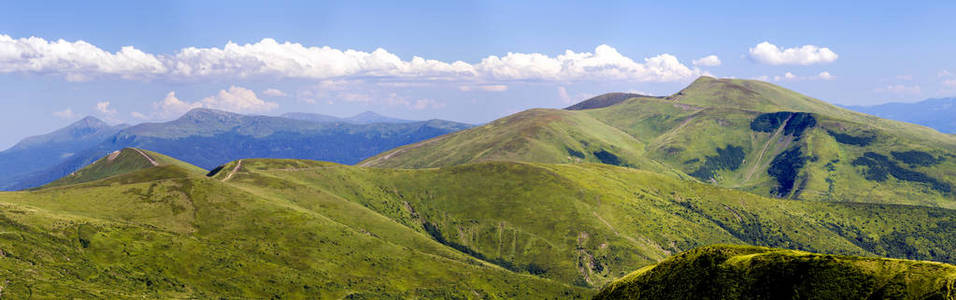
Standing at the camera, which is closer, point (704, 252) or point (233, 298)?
point (704, 252)

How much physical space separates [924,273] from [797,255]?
706 inches

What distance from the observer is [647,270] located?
113875 millimetres

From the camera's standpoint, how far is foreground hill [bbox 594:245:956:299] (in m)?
69.4

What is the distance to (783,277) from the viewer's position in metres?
82.8

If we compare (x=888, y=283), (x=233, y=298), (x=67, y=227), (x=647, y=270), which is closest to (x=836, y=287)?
(x=888, y=283)

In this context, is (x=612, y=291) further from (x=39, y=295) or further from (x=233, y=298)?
(x=39, y=295)

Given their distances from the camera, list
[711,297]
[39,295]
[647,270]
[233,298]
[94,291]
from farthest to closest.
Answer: [233,298]
[94,291]
[39,295]
[647,270]
[711,297]

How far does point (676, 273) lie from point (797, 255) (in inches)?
920

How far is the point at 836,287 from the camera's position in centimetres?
7681

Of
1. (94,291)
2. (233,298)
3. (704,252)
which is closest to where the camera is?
(704,252)

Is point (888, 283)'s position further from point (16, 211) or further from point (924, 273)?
point (16, 211)

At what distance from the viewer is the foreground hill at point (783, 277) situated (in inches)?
2731

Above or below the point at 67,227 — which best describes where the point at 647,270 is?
above

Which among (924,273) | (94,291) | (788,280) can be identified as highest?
(924,273)
